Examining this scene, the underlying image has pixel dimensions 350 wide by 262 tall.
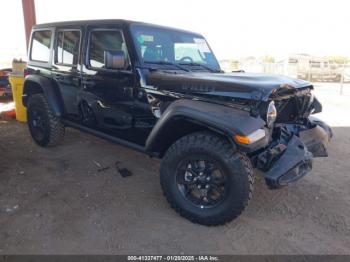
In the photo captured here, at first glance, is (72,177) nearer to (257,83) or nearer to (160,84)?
(160,84)

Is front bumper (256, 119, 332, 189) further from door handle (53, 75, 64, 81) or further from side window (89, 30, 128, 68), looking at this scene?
door handle (53, 75, 64, 81)

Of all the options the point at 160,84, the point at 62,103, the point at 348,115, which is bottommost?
the point at 348,115

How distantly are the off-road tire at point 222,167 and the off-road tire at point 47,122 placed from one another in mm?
2296

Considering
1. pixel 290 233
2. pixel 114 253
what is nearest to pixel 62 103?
pixel 114 253

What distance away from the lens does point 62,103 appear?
439 cm

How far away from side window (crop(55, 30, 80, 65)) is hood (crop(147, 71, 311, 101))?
4.36 ft

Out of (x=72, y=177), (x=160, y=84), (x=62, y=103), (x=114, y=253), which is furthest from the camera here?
(x=62, y=103)

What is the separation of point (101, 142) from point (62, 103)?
1.08 meters

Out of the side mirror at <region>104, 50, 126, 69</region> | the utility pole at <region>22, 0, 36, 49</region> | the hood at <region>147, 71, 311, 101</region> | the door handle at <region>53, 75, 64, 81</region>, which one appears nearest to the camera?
the hood at <region>147, 71, 311, 101</region>

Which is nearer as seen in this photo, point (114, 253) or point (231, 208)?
point (114, 253)

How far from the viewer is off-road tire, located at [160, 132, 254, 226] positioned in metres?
2.59

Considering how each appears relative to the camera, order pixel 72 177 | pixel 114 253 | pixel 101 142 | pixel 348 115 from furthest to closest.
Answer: pixel 348 115 → pixel 101 142 → pixel 72 177 → pixel 114 253

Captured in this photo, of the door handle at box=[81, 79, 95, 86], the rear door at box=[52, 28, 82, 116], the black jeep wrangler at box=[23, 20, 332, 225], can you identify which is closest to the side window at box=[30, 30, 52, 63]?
the black jeep wrangler at box=[23, 20, 332, 225]

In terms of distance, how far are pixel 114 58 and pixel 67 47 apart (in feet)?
4.47
